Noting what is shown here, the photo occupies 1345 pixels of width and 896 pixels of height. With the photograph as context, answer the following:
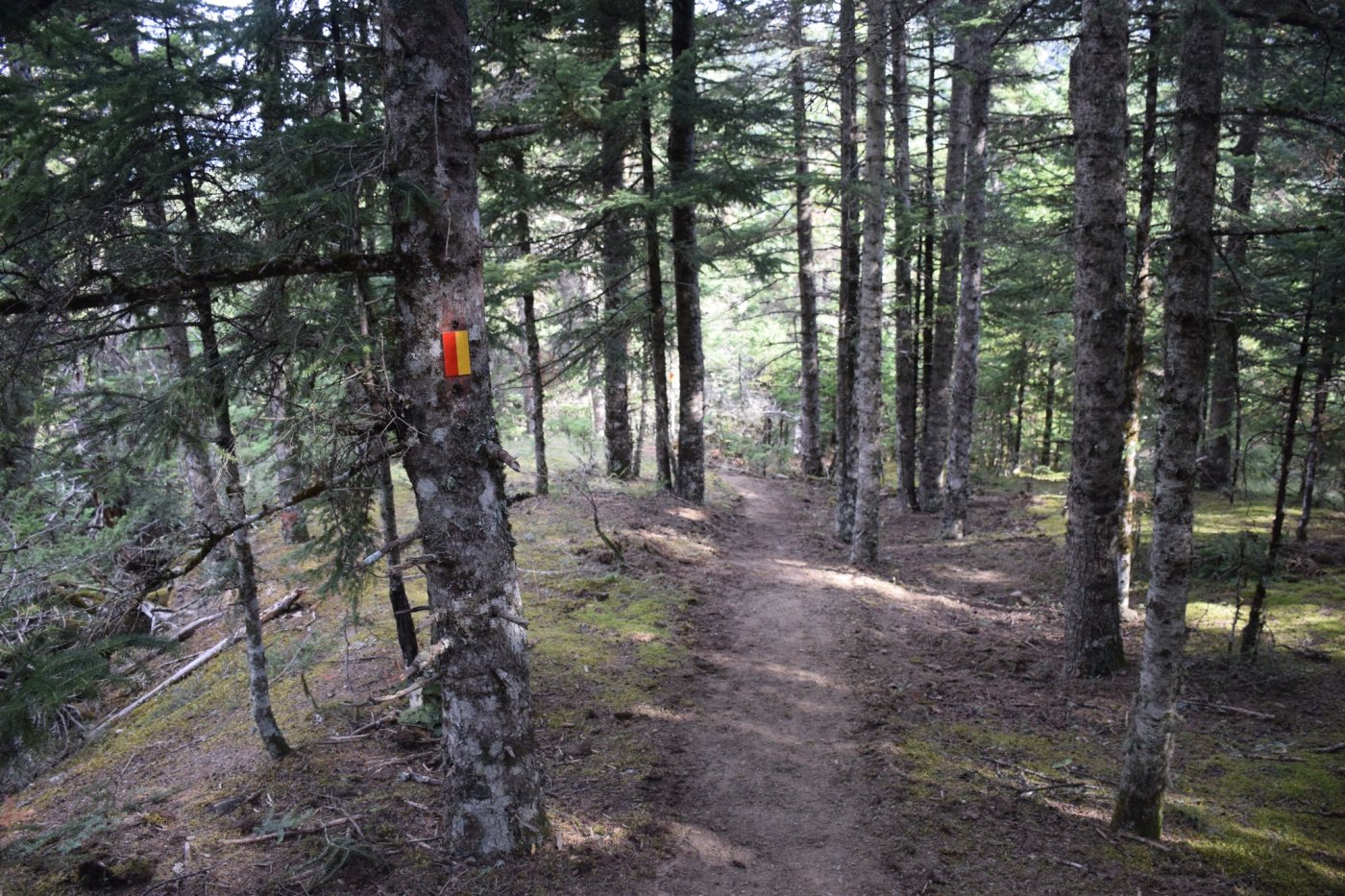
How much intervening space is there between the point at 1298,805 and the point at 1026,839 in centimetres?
214

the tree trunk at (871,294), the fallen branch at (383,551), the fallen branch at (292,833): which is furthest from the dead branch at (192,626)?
the tree trunk at (871,294)

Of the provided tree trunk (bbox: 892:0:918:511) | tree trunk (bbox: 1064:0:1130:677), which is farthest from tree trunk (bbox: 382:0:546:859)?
tree trunk (bbox: 892:0:918:511)

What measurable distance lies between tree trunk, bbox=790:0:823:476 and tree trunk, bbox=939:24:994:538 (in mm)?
3300

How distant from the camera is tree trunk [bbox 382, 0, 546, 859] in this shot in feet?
14.2

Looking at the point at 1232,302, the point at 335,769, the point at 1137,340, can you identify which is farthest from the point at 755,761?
the point at 1232,302

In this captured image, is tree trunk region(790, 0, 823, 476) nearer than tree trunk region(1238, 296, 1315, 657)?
No

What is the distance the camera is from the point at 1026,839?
16.9ft

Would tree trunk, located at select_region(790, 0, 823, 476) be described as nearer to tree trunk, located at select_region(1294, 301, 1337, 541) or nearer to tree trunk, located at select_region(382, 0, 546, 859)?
tree trunk, located at select_region(1294, 301, 1337, 541)

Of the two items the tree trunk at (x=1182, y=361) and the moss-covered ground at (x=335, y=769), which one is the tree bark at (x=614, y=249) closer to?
the moss-covered ground at (x=335, y=769)

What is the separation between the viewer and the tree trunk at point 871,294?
11.5m

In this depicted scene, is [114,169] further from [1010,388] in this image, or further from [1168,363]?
[1010,388]

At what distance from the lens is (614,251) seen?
50.2ft

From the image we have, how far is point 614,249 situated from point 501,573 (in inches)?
465

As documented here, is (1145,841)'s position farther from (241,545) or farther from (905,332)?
(905,332)
